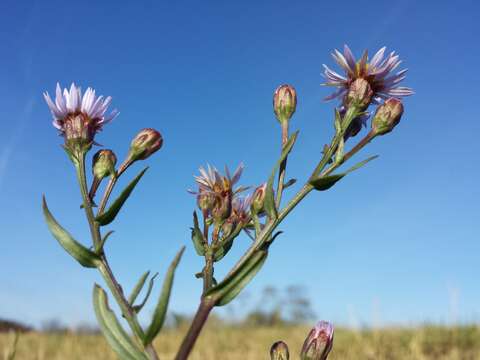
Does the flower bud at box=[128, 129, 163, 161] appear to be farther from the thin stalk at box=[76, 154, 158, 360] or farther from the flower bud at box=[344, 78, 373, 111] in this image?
the flower bud at box=[344, 78, 373, 111]

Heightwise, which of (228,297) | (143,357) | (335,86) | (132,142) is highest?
(335,86)

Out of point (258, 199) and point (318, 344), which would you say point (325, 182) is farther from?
point (318, 344)

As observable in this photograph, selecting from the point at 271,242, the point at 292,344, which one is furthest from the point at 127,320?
the point at 292,344

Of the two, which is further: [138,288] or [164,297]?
[138,288]

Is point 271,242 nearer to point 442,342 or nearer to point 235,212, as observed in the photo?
point 235,212

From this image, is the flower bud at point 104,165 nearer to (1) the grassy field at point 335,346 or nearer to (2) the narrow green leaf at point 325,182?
(2) the narrow green leaf at point 325,182

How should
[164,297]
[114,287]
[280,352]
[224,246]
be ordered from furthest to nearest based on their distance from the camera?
[280,352] → [224,246] → [114,287] → [164,297]

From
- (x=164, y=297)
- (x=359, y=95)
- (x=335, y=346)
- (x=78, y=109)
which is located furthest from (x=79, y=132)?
(x=335, y=346)
